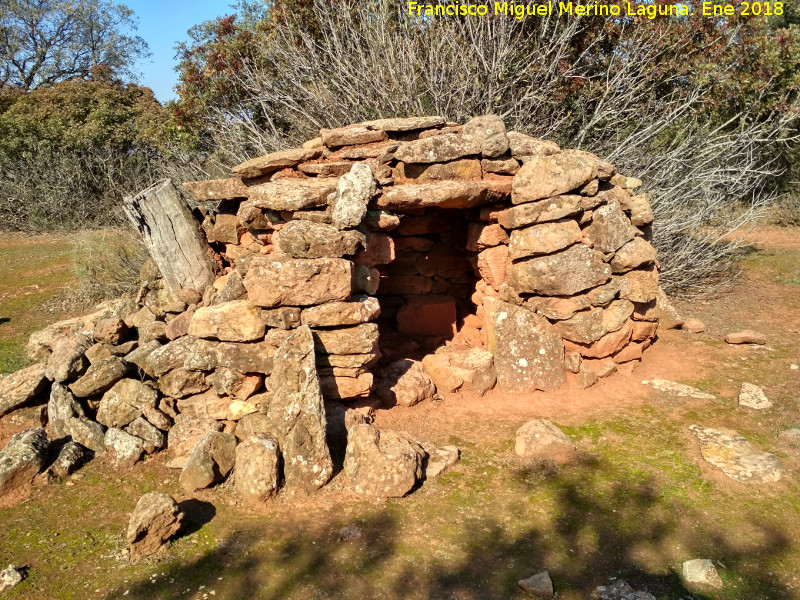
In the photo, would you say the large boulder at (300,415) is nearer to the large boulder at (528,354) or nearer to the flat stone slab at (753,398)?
the large boulder at (528,354)

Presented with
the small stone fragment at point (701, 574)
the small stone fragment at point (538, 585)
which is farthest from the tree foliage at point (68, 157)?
the small stone fragment at point (701, 574)

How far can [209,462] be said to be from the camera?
456 cm

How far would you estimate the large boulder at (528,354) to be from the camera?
6137mm

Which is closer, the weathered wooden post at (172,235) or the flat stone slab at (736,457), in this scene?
the flat stone slab at (736,457)

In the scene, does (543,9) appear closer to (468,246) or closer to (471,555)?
(468,246)

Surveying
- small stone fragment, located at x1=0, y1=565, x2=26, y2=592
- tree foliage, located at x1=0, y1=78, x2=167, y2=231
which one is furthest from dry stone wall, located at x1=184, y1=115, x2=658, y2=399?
tree foliage, located at x1=0, y1=78, x2=167, y2=231

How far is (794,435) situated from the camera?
5.12m

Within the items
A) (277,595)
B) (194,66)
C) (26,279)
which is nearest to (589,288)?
(277,595)

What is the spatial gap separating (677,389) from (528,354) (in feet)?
5.03

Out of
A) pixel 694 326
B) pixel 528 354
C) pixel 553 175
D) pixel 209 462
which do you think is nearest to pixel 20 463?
pixel 209 462

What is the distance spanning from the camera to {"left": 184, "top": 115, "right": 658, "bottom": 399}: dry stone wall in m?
5.15

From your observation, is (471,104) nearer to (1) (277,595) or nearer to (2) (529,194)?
(2) (529,194)

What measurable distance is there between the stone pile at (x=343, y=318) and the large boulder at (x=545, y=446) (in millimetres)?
691

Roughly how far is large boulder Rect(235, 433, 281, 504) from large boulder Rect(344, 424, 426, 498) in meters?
0.54
